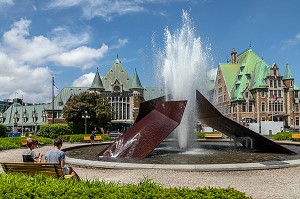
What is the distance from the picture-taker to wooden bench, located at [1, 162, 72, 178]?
7.55 m

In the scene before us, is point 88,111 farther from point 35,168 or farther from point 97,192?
point 97,192

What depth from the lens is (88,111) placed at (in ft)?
186

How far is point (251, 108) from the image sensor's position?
7600cm

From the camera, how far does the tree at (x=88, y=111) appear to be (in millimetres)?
55812

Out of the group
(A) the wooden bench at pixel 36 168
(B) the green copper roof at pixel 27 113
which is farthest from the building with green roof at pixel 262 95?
(A) the wooden bench at pixel 36 168

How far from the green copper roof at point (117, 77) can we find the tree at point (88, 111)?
89.5 ft

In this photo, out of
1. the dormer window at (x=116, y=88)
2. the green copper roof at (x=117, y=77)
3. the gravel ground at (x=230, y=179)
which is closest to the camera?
the gravel ground at (x=230, y=179)

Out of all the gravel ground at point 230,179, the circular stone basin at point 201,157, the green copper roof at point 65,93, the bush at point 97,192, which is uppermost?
the green copper roof at point 65,93

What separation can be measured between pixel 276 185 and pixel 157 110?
999cm

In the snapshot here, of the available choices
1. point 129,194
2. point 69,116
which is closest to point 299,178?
point 129,194

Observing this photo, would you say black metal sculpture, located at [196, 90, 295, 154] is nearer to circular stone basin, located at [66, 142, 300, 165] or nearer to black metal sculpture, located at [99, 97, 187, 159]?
circular stone basin, located at [66, 142, 300, 165]

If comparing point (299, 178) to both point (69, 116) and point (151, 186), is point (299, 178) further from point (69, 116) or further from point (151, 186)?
point (69, 116)

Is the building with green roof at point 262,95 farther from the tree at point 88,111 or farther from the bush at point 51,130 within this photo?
the bush at point 51,130

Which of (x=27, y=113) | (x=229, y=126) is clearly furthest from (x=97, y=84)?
(x=229, y=126)
